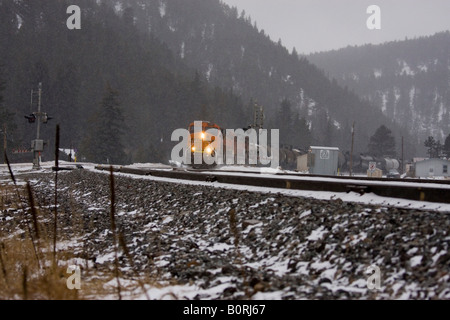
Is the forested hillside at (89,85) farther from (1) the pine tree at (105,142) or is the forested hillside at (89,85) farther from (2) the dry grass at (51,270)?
(2) the dry grass at (51,270)

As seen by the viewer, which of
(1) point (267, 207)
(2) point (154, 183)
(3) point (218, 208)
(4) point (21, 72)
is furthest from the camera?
(4) point (21, 72)

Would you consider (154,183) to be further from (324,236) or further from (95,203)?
(324,236)

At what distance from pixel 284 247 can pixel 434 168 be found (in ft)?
192

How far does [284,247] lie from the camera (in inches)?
187

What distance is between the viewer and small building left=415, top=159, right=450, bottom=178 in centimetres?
5389

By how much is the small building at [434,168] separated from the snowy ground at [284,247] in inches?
2189

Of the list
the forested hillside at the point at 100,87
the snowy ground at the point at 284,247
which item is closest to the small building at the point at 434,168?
the forested hillside at the point at 100,87

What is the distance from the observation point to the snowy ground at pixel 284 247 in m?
3.48

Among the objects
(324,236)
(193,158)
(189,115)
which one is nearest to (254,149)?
(193,158)

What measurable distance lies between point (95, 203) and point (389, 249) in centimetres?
864

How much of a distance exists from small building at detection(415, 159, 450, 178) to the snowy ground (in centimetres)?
5559

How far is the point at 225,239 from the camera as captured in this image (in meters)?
5.57

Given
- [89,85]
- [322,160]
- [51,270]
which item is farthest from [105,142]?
[51,270]

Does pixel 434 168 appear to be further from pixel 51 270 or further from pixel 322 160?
pixel 51 270
